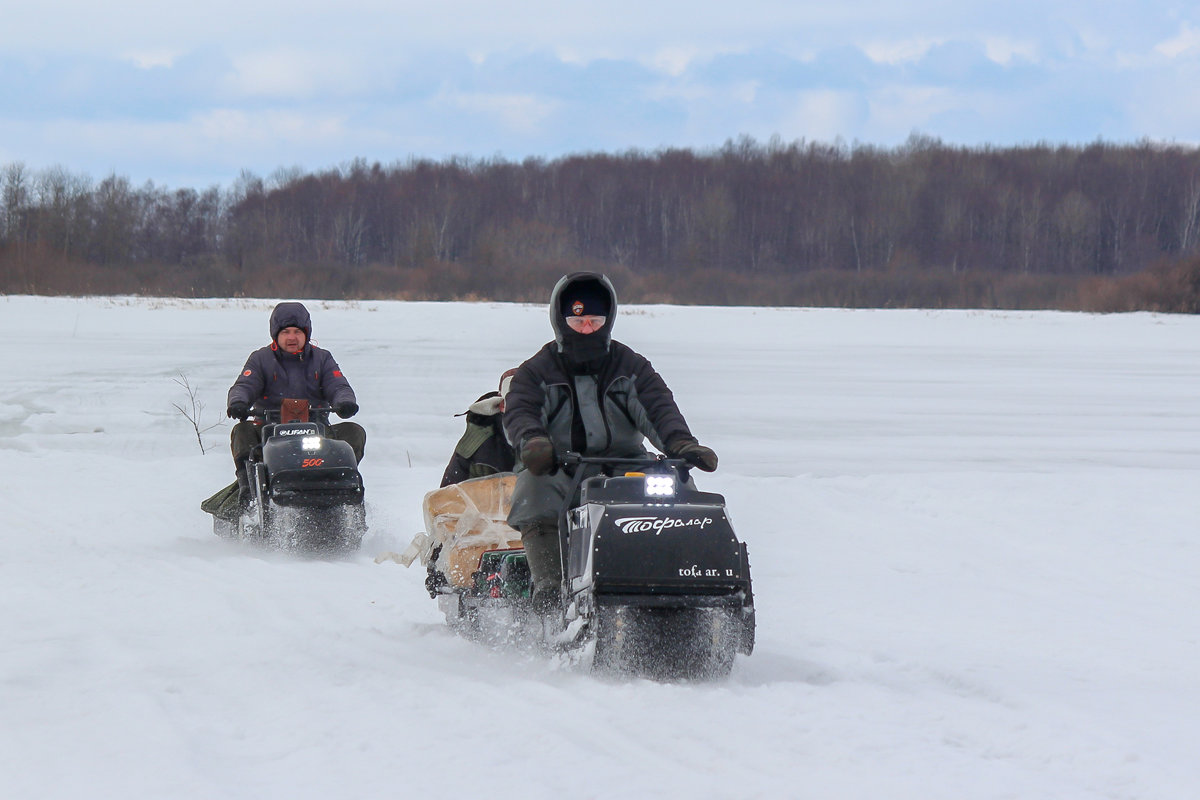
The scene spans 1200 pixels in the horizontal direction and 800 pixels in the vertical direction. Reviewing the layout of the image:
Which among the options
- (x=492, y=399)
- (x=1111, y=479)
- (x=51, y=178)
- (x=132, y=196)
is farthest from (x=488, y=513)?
(x=132, y=196)

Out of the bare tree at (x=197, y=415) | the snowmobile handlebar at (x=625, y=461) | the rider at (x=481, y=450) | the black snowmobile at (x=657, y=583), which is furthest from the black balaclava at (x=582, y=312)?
the bare tree at (x=197, y=415)

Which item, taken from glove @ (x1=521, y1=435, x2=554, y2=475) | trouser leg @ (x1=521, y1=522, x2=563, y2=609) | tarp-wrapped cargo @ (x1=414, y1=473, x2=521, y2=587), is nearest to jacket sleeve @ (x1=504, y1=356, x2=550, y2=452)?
glove @ (x1=521, y1=435, x2=554, y2=475)

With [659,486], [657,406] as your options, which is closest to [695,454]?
[659,486]

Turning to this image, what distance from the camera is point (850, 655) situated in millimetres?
4090

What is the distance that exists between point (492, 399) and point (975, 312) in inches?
1387

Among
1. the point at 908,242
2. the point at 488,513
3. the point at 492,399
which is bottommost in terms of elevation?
the point at 488,513

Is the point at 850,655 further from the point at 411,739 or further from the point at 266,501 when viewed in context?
the point at 266,501

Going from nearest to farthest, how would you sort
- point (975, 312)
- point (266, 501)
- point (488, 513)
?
point (488, 513) → point (266, 501) → point (975, 312)

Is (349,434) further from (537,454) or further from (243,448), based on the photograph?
(537,454)

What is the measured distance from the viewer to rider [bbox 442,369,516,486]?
5.02m

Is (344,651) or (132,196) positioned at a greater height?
(132,196)

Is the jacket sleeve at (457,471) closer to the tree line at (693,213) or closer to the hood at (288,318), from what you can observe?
the hood at (288,318)

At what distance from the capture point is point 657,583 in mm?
3381

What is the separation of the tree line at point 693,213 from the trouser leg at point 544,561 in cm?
5868
